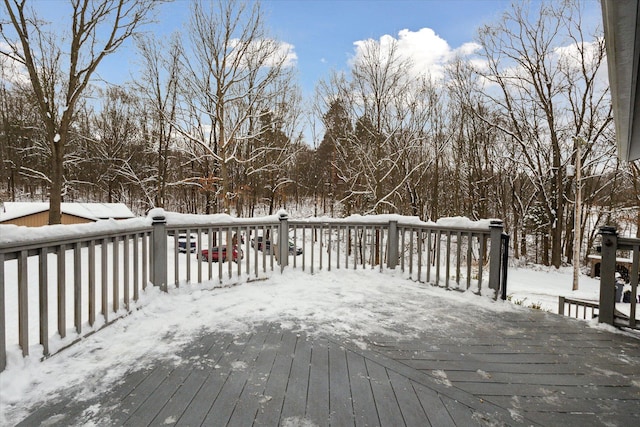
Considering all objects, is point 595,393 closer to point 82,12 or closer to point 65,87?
point 82,12

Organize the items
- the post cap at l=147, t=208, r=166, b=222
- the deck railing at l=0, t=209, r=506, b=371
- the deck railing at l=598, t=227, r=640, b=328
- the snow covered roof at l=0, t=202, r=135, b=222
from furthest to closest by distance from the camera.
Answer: the snow covered roof at l=0, t=202, r=135, b=222 < the post cap at l=147, t=208, r=166, b=222 < the deck railing at l=598, t=227, r=640, b=328 < the deck railing at l=0, t=209, r=506, b=371

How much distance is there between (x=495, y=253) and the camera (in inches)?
145

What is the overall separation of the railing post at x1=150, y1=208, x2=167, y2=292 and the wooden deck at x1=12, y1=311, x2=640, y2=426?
1.37 meters

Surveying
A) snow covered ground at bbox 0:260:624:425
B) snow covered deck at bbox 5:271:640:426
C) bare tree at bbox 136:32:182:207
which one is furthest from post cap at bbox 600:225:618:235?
bare tree at bbox 136:32:182:207

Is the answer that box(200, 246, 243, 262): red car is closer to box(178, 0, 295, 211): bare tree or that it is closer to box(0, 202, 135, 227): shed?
box(178, 0, 295, 211): bare tree

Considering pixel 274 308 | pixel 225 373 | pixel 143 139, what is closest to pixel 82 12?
pixel 143 139

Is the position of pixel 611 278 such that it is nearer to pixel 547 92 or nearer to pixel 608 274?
pixel 608 274

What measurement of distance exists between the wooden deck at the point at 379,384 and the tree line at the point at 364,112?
8935 millimetres

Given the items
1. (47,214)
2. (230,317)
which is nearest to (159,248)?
(230,317)

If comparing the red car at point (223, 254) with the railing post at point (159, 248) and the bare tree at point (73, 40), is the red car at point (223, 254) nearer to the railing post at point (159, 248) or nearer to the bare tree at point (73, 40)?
the railing post at point (159, 248)

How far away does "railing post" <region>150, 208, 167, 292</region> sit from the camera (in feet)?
11.6

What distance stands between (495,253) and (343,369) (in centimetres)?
250

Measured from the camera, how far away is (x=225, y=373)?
2.06 meters

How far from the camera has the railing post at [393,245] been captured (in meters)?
4.84
